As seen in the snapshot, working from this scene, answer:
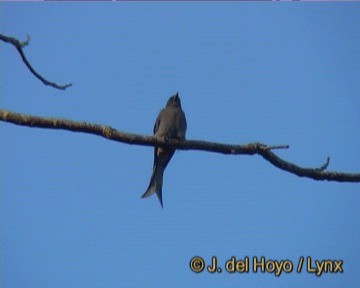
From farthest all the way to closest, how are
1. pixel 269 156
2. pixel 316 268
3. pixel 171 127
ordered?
pixel 171 127 < pixel 316 268 < pixel 269 156

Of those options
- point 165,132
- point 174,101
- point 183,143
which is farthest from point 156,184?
point 183,143

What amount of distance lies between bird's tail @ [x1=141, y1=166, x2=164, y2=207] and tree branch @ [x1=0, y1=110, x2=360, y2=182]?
1.00 metres

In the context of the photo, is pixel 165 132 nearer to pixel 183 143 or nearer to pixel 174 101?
pixel 174 101

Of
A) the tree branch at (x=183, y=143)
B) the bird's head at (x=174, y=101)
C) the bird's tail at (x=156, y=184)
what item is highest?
the bird's head at (x=174, y=101)

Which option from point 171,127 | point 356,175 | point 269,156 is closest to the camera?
point 356,175

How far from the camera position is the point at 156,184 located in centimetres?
235

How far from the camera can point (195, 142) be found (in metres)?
1.30

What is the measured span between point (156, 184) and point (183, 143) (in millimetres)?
1039

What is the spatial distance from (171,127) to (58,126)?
1501mm

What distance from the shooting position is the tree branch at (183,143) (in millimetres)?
1133

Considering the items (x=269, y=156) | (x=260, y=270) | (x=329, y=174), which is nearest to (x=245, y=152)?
(x=269, y=156)

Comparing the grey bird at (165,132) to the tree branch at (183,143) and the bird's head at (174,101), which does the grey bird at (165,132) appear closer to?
the bird's head at (174,101)

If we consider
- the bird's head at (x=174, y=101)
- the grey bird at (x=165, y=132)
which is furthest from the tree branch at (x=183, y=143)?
the bird's head at (x=174, y=101)

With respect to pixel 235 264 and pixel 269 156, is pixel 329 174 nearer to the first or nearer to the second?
pixel 269 156
